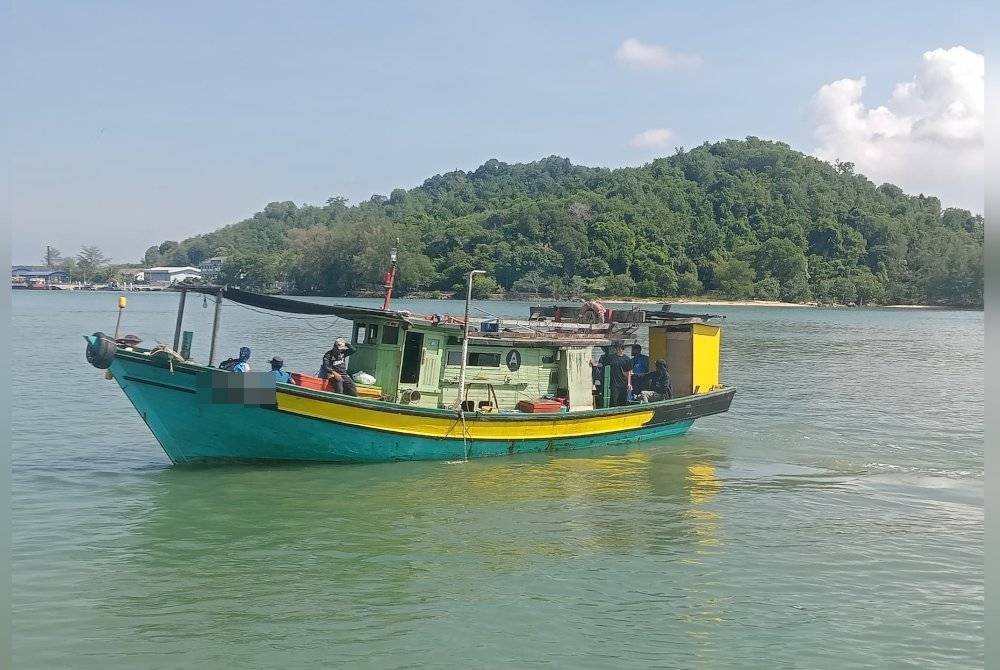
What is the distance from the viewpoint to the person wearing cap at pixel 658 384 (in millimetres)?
21375

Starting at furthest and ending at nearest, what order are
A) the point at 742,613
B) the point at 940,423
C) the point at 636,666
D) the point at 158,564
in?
the point at 940,423 → the point at 158,564 → the point at 742,613 → the point at 636,666

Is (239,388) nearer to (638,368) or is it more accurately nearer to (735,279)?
(638,368)

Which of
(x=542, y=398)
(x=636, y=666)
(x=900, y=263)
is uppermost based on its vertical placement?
(x=900, y=263)

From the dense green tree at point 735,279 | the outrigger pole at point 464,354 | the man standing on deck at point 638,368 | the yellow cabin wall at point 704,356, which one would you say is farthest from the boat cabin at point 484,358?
the dense green tree at point 735,279

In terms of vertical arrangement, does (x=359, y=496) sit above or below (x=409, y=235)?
below

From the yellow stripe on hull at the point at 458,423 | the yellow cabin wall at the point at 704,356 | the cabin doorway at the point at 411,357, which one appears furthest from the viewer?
the yellow cabin wall at the point at 704,356

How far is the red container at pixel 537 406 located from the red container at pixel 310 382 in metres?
4.11

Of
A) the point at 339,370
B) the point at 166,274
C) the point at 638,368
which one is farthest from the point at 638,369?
the point at 166,274

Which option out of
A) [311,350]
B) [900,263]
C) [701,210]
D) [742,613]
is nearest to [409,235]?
[701,210]

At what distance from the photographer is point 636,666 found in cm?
990

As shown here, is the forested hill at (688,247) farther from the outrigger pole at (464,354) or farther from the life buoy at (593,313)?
the outrigger pole at (464,354)

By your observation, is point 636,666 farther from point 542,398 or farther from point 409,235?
point 409,235

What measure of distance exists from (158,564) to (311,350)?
30.5 m

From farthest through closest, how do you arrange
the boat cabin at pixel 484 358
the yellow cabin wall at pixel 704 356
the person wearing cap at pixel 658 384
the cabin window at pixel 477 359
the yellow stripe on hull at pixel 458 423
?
1. the yellow cabin wall at pixel 704 356
2. the person wearing cap at pixel 658 384
3. the cabin window at pixel 477 359
4. the boat cabin at pixel 484 358
5. the yellow stripe on hull at pixel 458 423
